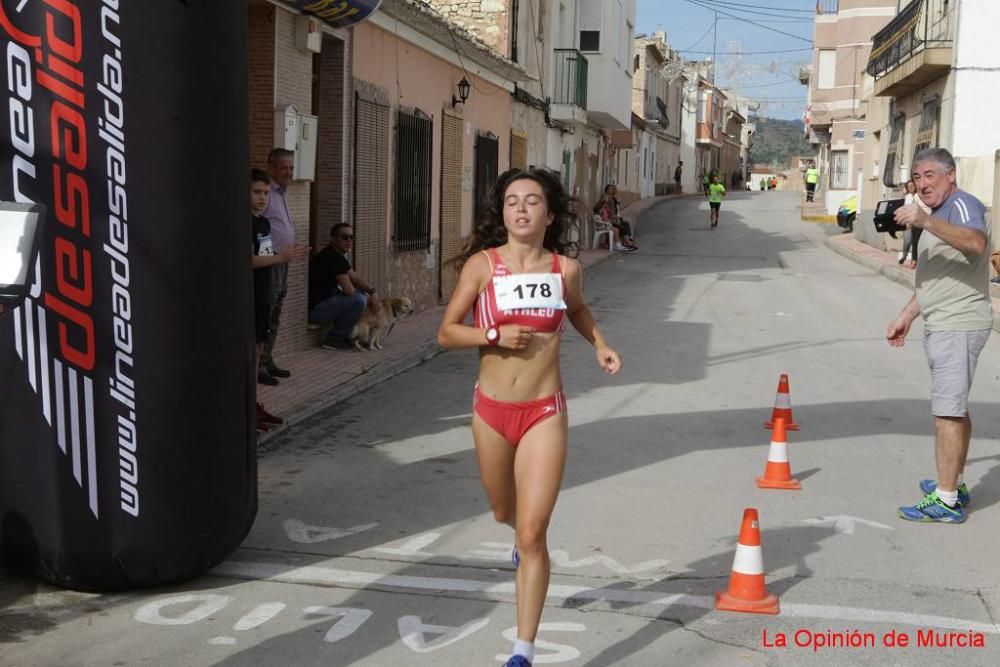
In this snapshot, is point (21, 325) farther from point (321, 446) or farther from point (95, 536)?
point (321, 446)

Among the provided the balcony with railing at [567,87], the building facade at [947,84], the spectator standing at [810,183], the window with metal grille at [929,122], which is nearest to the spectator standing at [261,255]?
the building facade at [947,84]

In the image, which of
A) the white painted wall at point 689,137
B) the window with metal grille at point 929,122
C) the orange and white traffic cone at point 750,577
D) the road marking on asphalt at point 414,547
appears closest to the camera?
the orange and white traffic cone at point 750,577

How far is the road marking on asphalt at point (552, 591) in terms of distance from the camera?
5.09 meters

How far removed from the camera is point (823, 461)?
8320mm

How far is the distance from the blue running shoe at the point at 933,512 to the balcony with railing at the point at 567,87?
22363 mm

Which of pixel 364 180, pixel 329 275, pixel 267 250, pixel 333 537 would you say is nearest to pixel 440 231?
pixel 364 180

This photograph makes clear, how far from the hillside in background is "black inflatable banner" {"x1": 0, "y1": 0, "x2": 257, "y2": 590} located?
168 m

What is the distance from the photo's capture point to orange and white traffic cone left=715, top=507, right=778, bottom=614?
5.09 m

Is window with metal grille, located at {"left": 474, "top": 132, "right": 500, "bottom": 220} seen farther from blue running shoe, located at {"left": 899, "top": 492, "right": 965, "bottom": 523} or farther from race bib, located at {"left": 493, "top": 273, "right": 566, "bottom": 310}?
race bib, located at {"left": 493, "top": 273, "right": 566, "bottom": 310}

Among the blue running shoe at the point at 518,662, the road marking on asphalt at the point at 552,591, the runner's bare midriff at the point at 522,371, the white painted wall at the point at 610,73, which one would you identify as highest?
the white painted wall at the point at 610,73

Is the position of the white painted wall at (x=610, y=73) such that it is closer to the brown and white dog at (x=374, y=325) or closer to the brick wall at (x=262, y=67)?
the brown and white dog at (x=374, y=325)

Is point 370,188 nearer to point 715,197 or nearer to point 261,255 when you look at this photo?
point 261,255

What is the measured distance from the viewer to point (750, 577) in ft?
16.7

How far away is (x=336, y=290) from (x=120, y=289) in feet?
26.2
